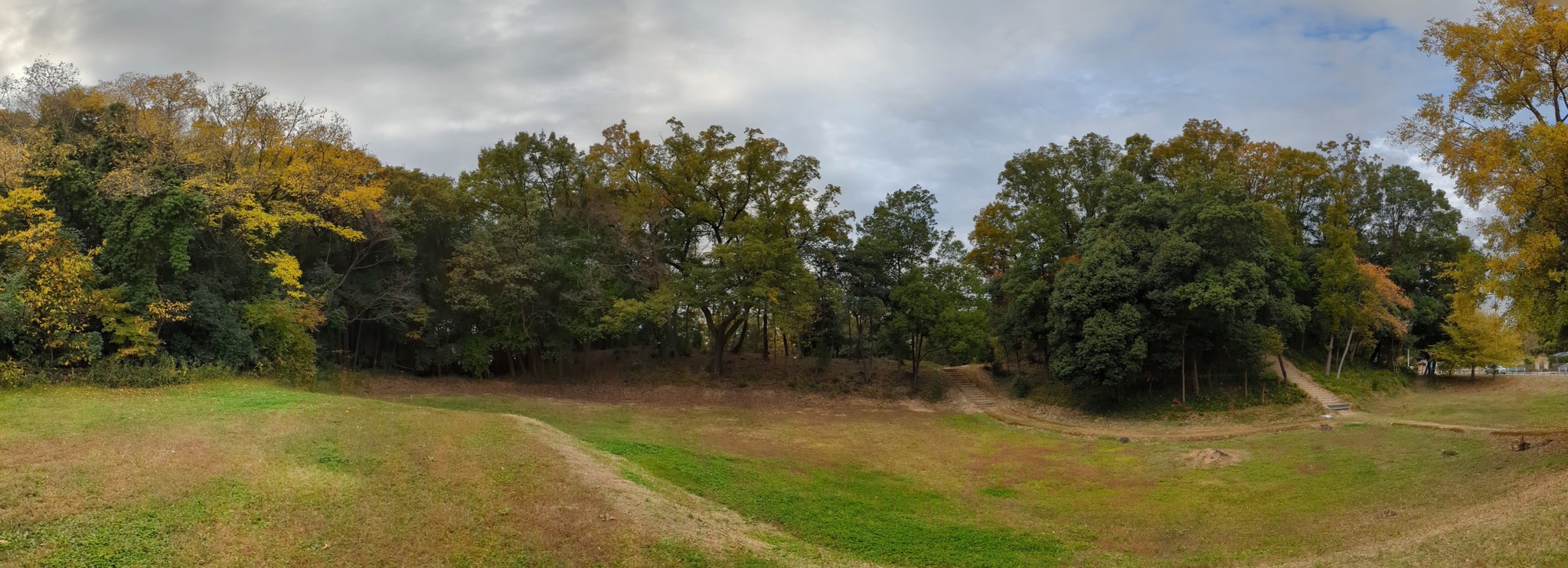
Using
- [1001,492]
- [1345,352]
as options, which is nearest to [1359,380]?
[1345,352]

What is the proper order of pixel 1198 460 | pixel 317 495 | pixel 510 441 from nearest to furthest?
pixel 317 495
pixel 510 441
pixel 1198 460

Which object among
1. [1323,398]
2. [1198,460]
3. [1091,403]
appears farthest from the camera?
[1091,403]

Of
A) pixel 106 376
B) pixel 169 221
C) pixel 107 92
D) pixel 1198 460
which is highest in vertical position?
pixel 107 92

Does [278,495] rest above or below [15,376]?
below

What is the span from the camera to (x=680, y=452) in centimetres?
1878

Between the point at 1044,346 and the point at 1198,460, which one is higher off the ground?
the point at 1044,346

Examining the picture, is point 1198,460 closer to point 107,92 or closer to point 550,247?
point 550,247

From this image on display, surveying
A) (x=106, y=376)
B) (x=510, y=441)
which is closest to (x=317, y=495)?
(x=510, y=441)

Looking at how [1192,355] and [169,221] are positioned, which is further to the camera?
[1192,355]

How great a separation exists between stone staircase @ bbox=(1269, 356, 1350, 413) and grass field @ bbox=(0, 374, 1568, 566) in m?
7.68

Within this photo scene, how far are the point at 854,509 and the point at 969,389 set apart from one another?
2489 centimetres

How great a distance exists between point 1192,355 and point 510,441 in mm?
27405

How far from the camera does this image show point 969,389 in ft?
128

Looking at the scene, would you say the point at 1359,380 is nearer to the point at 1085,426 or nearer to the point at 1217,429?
the point at 1217,429
